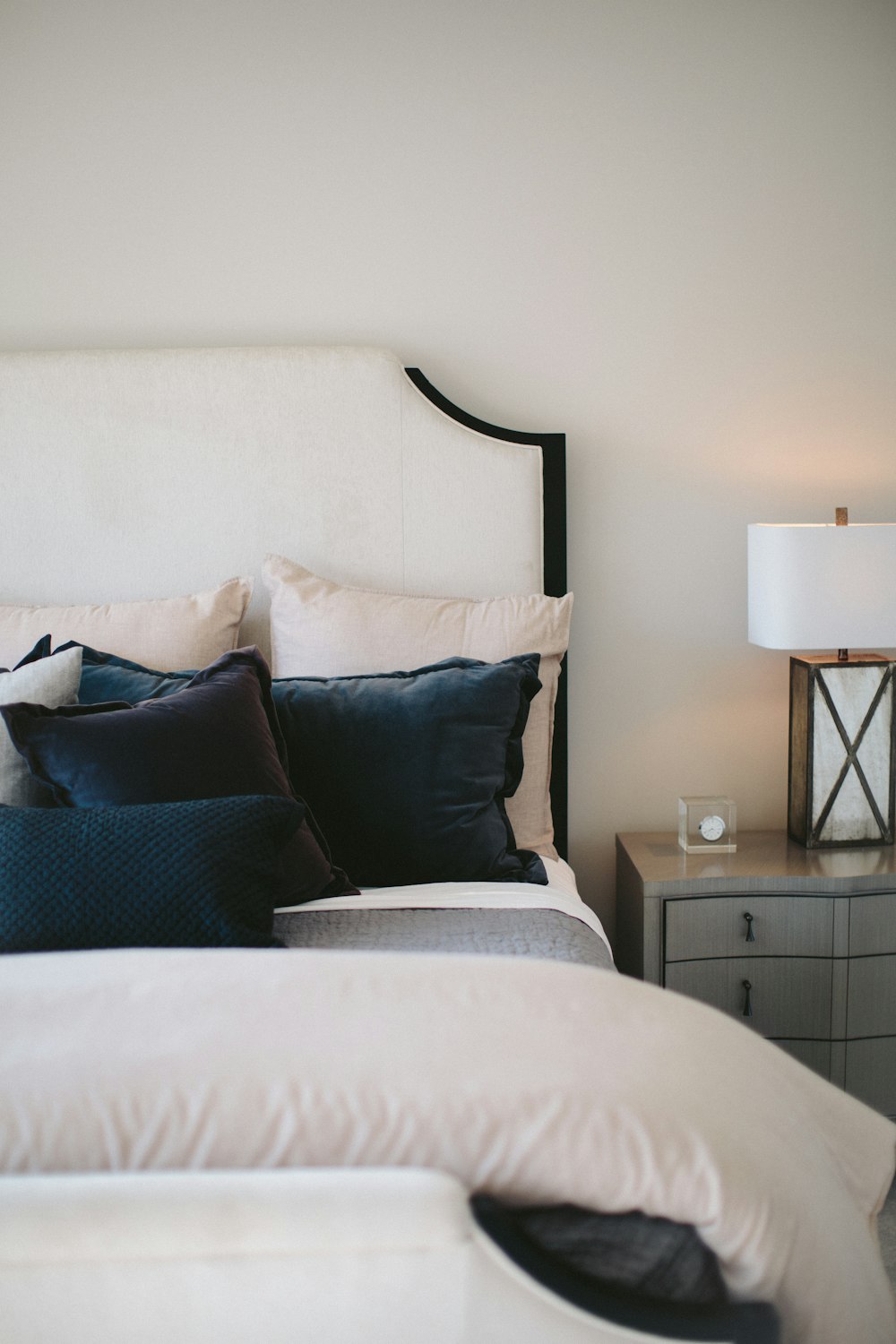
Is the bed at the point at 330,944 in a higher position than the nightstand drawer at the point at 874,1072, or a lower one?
higher

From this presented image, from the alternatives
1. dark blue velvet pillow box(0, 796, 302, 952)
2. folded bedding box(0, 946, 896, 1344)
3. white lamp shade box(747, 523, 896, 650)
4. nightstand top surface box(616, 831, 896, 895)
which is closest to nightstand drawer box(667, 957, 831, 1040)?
nightstand top surface box(616, 831, 896, 895)

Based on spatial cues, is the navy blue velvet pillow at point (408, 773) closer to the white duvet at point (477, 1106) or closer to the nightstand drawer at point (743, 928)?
the nightstand drawer at point (743, 928)

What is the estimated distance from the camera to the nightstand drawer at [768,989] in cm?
218

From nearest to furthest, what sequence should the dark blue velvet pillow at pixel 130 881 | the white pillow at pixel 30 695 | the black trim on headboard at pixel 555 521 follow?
1. the dark blue velvet pillow at pixel 130 881
2. the white pillow at pixel 30 695
3. the black trim on headboard at pixel 555 521

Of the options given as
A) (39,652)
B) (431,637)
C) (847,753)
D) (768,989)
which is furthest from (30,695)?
(847,753)

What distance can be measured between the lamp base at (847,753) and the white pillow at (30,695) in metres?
1.54

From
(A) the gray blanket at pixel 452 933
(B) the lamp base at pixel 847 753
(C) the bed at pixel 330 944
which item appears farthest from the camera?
(B) the lamp base at pixel 847 753

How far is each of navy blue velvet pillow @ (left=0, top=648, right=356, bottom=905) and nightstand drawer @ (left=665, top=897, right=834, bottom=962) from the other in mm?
778

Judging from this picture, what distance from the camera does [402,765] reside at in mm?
1871

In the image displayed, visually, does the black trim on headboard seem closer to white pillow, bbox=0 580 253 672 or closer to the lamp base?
the lamp base

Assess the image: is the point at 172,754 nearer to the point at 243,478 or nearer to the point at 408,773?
the point at 408,773

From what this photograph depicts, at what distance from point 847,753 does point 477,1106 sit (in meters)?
1.71

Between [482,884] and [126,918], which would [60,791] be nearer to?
[126,918]

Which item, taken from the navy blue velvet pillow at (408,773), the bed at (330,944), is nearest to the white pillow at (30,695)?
the bed at (330,944)
